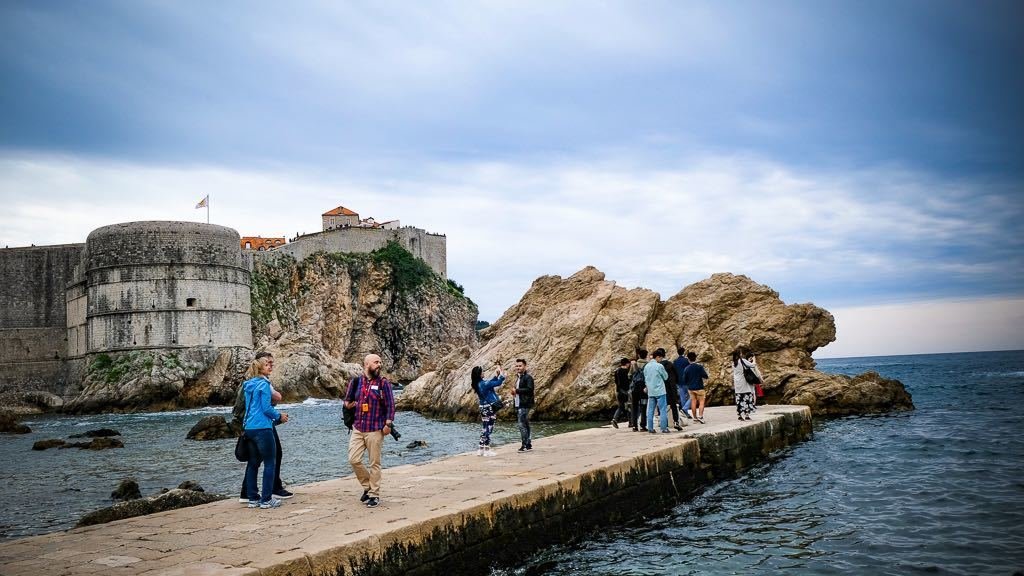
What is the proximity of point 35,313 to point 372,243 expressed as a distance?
31294 mm

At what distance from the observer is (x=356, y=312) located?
72.6 meters

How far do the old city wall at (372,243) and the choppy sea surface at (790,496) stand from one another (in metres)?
46.9

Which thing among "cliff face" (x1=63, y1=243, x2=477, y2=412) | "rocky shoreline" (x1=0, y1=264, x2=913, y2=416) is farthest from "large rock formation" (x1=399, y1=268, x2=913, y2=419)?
"cliff face" (x1=63, y1=243, x2=477, y2=412)

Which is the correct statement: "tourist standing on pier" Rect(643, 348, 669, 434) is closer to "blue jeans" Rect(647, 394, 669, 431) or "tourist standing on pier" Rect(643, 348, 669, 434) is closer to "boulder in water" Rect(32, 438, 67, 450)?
"blue jeans" Rect(647, 394, 669, 431)

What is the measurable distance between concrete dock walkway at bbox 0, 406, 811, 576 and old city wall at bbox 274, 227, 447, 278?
6013cm

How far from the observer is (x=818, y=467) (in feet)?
45.4

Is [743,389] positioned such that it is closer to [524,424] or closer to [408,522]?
[524,424]

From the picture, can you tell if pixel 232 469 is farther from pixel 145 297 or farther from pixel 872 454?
pixel 145 297

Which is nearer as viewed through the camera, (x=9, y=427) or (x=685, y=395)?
(x=685, y=395)

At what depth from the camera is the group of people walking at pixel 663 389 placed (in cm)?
1359

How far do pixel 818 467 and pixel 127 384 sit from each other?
42.1m

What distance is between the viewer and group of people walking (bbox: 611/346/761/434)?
1359 centimetres

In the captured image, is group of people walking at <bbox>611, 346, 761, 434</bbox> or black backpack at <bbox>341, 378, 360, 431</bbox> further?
group of people walking at <bbox>611, 346, 761, 434</bbox>

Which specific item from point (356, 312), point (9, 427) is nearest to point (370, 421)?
point (9, 427)
